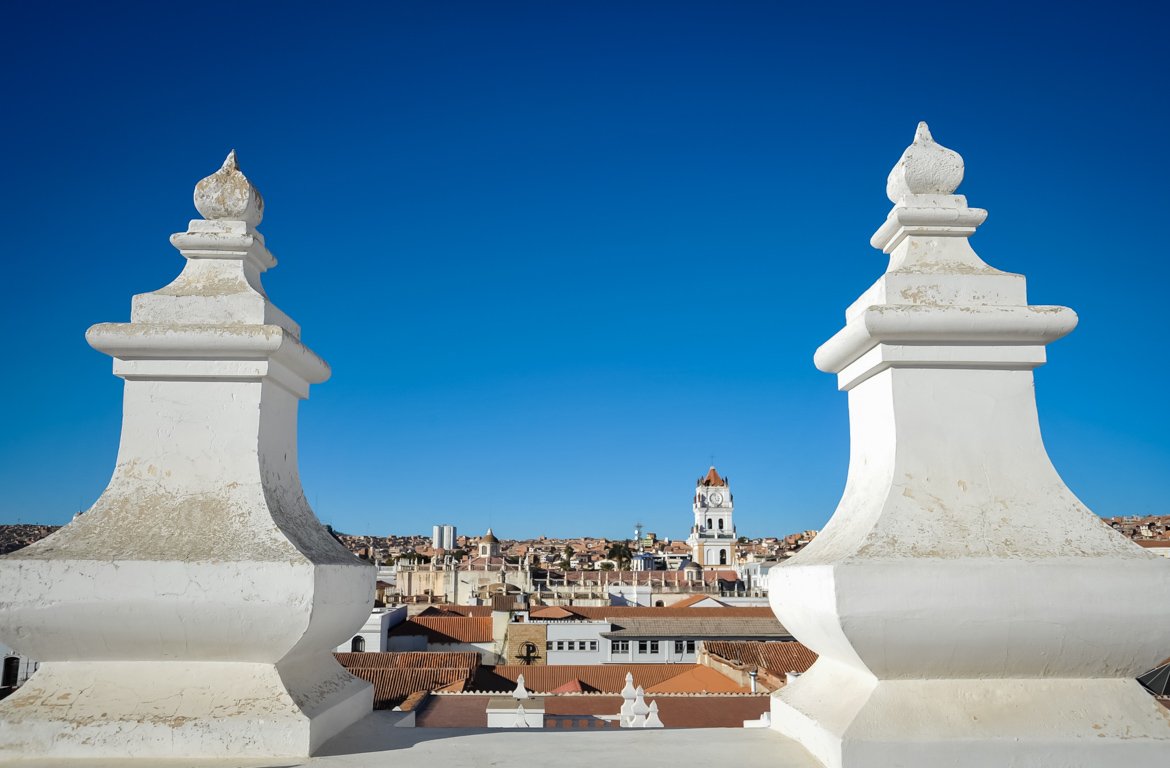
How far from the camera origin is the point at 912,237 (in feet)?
10.5

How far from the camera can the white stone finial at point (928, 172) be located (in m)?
3.22

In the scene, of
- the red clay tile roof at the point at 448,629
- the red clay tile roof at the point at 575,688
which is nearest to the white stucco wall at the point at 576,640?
the red clay tile roof at the point at 448,629

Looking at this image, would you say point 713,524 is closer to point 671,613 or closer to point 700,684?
point 671,613

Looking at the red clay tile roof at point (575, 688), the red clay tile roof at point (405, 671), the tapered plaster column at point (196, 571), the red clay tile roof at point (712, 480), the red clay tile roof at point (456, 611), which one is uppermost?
the red clay tile roof at point (712, 480)

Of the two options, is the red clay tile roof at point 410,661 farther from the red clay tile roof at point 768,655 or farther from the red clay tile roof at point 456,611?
the red clay tile roof at point 456,611

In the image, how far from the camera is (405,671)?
1220 inches

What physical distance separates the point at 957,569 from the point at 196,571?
2.28 metres

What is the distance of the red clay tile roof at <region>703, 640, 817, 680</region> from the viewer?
104 feet

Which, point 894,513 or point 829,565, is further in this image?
point 894,513

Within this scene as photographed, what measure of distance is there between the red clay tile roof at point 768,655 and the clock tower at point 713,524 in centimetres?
6182

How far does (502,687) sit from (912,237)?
3131 centimetres

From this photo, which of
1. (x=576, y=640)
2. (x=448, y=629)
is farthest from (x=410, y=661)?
(x=448, y=629)

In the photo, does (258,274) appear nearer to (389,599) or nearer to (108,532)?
(108,532)

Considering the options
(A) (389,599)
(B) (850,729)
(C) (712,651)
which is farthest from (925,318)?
(A) (389,599)
